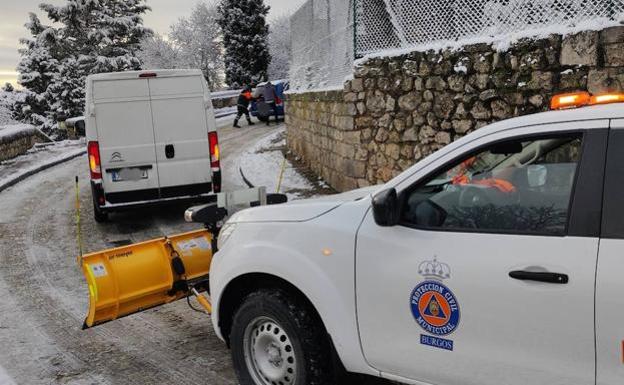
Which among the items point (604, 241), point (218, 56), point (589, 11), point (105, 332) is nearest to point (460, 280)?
point (604, 241)

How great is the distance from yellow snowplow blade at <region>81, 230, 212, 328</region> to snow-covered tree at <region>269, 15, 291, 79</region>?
5434 centimetres

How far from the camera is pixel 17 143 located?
17.7m

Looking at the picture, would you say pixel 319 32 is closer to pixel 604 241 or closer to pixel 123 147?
pixel 123 147

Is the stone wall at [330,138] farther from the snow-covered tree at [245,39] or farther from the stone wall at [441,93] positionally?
the snow-covered tree at [245,39]

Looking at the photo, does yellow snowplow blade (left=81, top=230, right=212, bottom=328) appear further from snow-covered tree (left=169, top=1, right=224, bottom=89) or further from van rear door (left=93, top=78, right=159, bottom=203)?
snow-covered tree (left=169, top=1, right=224, bottom=89)

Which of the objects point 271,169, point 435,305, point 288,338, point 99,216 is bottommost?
point 99,216

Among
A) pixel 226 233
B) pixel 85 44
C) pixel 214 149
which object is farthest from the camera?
pixel 85 44

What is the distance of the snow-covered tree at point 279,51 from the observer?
59.4m

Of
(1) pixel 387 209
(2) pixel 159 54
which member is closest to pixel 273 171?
(1) pixel 387 209

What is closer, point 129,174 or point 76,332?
point 76,332

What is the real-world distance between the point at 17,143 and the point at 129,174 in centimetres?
1094

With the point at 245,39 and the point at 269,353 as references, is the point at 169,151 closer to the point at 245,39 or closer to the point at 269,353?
the point at 269,353

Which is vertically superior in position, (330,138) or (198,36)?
(198,36)

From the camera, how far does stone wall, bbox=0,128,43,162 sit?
1641cm
